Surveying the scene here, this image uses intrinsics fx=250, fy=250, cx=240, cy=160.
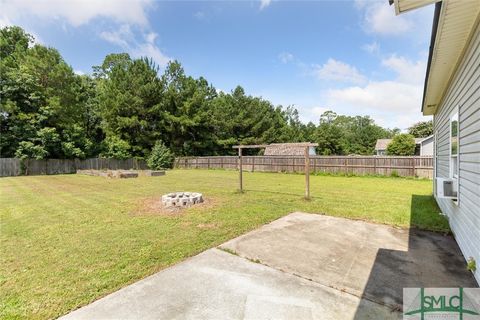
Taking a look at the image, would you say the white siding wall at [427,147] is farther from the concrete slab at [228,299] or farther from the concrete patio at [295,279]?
the concrete slab at [228,299]

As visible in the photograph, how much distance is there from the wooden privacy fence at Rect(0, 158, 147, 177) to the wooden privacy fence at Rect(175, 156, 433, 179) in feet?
27.6

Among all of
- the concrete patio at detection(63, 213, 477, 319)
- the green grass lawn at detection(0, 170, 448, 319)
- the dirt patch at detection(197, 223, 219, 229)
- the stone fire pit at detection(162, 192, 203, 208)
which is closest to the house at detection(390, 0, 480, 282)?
the concrete patio at detection(63, 213, 477, 319)

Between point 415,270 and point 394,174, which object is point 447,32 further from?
point 394,174

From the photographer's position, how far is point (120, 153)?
75.3 ft

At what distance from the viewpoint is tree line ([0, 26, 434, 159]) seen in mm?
18203

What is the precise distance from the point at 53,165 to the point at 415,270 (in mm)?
23281

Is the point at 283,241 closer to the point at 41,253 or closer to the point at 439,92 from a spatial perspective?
the point at 41,253

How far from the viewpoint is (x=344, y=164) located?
1611 cm

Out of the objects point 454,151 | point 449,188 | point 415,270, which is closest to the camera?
point 415,270

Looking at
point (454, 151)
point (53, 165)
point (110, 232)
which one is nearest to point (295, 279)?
point (110, 232)

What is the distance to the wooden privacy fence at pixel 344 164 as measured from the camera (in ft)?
44.7

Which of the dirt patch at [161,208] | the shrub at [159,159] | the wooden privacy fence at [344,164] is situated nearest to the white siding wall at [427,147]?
the wooden privacy fence at [344,164]

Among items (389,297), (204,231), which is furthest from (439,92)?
(204,231)

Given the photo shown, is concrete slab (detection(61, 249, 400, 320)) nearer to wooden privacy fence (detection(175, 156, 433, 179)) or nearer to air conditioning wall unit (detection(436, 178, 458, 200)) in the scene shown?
air conditioning wall unit (detection(436, 178, 458, 200))
